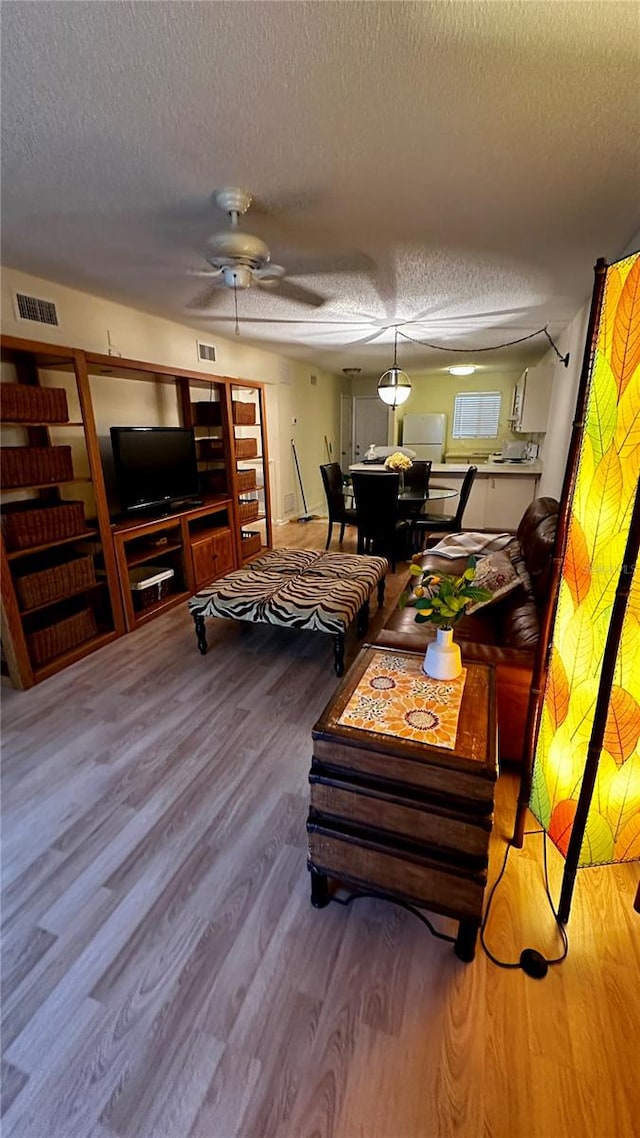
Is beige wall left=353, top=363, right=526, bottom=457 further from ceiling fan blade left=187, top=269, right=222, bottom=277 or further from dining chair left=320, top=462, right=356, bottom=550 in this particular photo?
ceiling fan blade left=187, top=269, right=222, bottom=277

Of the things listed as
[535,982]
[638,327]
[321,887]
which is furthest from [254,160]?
[535,982]

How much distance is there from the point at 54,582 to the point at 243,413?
261cm

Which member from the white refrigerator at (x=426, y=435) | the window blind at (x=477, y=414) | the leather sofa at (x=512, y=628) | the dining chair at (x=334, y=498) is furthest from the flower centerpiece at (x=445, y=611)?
the window blind at (x=477, y=414)

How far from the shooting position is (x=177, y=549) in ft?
12.6

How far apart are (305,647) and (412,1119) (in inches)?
87.7

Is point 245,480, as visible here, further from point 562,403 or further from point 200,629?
point 562,403

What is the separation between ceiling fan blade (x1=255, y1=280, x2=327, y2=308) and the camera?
303 cm

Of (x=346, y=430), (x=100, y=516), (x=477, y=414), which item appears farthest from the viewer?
(x=346, y=430)

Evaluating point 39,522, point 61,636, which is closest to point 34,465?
point 39,522

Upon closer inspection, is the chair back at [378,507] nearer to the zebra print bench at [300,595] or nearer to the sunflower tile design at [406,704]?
the zebra print bench at [300,595]

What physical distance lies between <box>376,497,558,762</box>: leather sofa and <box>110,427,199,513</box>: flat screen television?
7.14ft

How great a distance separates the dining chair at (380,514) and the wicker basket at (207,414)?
147 cm

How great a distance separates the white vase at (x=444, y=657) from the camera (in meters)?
1.42

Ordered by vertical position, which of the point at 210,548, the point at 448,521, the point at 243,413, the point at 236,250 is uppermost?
the point at 236,250
